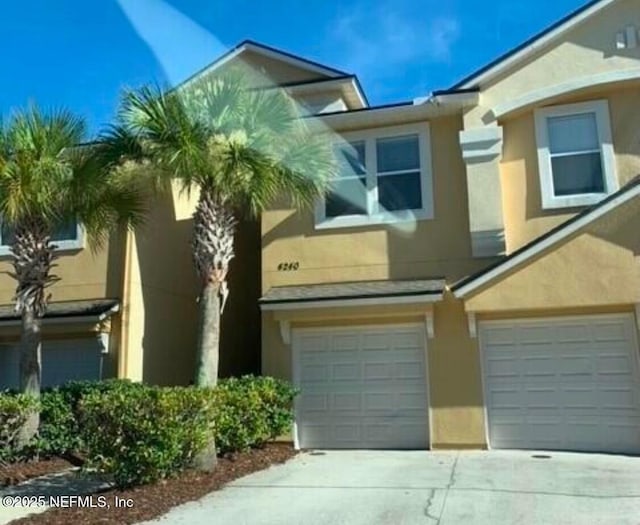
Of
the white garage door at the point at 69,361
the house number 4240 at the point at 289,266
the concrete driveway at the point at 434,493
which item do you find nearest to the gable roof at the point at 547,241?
the concrete driveway at the point at 434,493

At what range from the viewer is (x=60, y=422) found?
472 inches

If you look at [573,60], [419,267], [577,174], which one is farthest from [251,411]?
[573,60]

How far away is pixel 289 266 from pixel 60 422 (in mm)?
5387

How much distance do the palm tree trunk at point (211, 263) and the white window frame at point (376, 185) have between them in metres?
2.97

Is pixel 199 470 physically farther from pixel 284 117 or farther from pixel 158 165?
pixel 284 117

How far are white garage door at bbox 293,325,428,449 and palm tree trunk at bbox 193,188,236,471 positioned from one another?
2.90 m

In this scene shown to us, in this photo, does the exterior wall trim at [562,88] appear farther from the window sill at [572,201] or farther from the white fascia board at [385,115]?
the window sill at [572,201]

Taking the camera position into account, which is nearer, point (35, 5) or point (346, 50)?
point (35, 5)

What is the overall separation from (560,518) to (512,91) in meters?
9.02

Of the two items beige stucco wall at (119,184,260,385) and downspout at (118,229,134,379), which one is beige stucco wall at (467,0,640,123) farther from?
downspout at (118,229,134,379)

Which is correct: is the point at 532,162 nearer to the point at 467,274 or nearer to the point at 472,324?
the point at 467,274

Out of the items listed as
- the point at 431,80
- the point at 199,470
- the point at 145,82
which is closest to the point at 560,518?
the point at 199,470

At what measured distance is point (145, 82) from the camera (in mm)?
11023

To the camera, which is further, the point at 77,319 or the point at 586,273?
the point at 77,319
